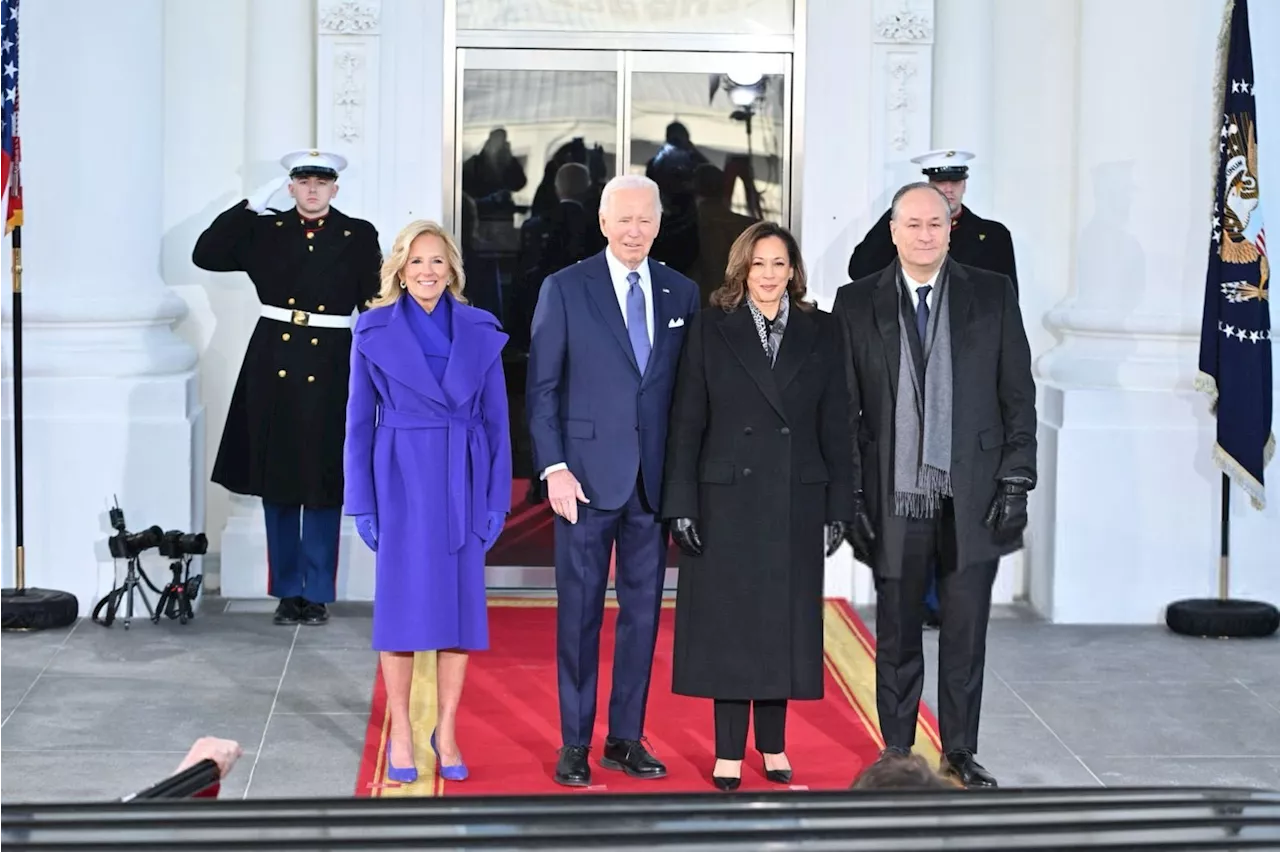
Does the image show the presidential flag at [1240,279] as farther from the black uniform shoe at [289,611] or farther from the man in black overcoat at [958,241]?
the black uniform shoe at [289,611]

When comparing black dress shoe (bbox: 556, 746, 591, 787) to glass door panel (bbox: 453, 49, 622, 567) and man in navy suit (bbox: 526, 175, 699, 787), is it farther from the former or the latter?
glass door panel (bbox: 453, 49, 622, 567)

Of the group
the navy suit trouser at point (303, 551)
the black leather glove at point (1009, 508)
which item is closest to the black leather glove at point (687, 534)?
the black leather glove at point (1009, 508)

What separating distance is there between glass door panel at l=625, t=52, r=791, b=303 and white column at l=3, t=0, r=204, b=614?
2.25 m

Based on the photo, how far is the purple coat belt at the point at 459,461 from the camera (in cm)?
518

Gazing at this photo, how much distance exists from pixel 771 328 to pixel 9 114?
3560 millimetres

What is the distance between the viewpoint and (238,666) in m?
6.75

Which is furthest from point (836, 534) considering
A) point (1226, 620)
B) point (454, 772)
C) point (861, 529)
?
point (1226, 620)

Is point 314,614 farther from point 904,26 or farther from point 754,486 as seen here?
point 904,26

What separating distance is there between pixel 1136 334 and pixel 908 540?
9.95 feet

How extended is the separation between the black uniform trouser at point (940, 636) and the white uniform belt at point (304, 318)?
2.97m

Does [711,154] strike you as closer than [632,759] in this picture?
No

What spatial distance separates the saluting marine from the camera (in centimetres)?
738

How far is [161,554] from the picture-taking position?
7.30 metres

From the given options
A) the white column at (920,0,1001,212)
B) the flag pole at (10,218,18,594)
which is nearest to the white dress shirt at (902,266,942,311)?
the white column at (920,0,1001,212)
